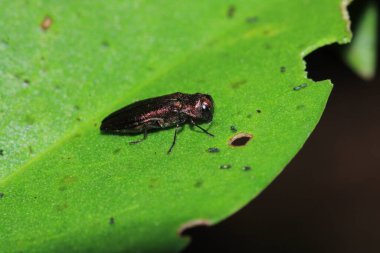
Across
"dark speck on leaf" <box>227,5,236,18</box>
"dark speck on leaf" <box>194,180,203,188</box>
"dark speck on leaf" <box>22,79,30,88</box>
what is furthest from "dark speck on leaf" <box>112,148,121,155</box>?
"dark speck on leaf" <box>227,5,236,18</box>

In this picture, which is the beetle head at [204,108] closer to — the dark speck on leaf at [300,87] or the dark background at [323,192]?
the dark speck on leaf at [300,87]

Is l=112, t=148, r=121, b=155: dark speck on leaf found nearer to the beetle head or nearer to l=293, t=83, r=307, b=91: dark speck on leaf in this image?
the beetle head

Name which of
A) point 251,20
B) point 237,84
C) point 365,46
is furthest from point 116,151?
point 365,46

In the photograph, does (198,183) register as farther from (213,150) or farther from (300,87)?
(300,87)

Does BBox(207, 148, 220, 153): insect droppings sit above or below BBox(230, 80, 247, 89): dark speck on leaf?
below

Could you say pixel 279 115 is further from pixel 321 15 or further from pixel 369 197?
pixel 369 197

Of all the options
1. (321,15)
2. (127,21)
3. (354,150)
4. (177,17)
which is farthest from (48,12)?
(354,150)
